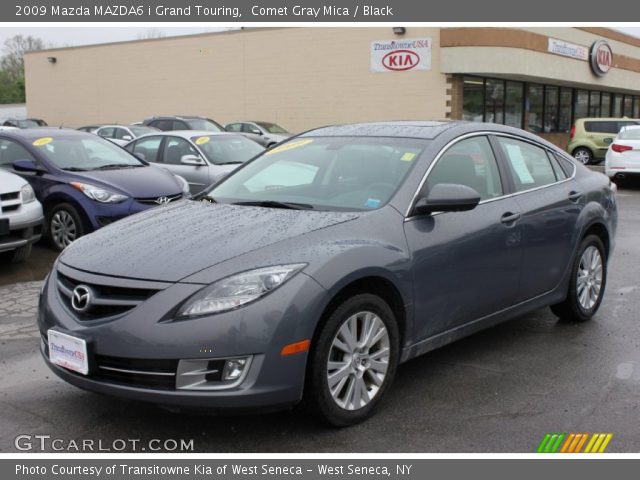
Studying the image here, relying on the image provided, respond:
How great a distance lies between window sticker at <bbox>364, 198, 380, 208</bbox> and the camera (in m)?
4.26

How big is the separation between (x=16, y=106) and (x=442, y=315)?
49379 mm

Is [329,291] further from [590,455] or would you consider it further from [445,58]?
[445,58]

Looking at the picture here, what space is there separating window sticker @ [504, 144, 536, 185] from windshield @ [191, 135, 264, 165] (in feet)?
21.9

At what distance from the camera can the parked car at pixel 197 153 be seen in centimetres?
1126

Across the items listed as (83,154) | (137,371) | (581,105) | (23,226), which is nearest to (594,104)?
(581,105)

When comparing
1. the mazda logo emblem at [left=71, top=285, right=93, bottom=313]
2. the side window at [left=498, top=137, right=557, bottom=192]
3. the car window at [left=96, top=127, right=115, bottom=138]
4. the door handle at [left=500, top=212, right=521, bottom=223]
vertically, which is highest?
the side window at [left=498, top=137, right=557, bottom=192]

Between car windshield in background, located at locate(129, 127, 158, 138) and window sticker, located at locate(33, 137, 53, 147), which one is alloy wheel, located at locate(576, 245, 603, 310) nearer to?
window sticker, located at locate(33, 137, 53, 147)

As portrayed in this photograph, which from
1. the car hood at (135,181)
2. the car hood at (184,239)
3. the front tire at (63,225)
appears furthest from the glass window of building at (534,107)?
the car hood at (184,239)

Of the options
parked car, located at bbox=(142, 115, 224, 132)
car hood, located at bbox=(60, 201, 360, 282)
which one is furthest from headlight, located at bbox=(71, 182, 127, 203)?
parked car, located at bbox=(142, 115, 224, 132)

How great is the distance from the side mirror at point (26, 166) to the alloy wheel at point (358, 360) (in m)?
6.44

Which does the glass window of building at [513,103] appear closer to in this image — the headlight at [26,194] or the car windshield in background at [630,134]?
the car windshield in background at [630,134]

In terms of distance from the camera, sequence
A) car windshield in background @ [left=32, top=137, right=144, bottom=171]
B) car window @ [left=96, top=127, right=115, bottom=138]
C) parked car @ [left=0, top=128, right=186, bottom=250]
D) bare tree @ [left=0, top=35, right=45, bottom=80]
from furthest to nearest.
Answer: bare tree @ [left=0, top=35, right=45, bottom=80]
car window @ [left=96, top=127, right=115, bottom=138]
car windshield in background @ [left=32, top=137, right=144, bottom=171]
parked car @ [left=0, top=128, right=186, bottom=250]

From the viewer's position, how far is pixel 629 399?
14.0 ft

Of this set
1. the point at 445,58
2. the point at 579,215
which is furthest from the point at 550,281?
the point at 445,58
